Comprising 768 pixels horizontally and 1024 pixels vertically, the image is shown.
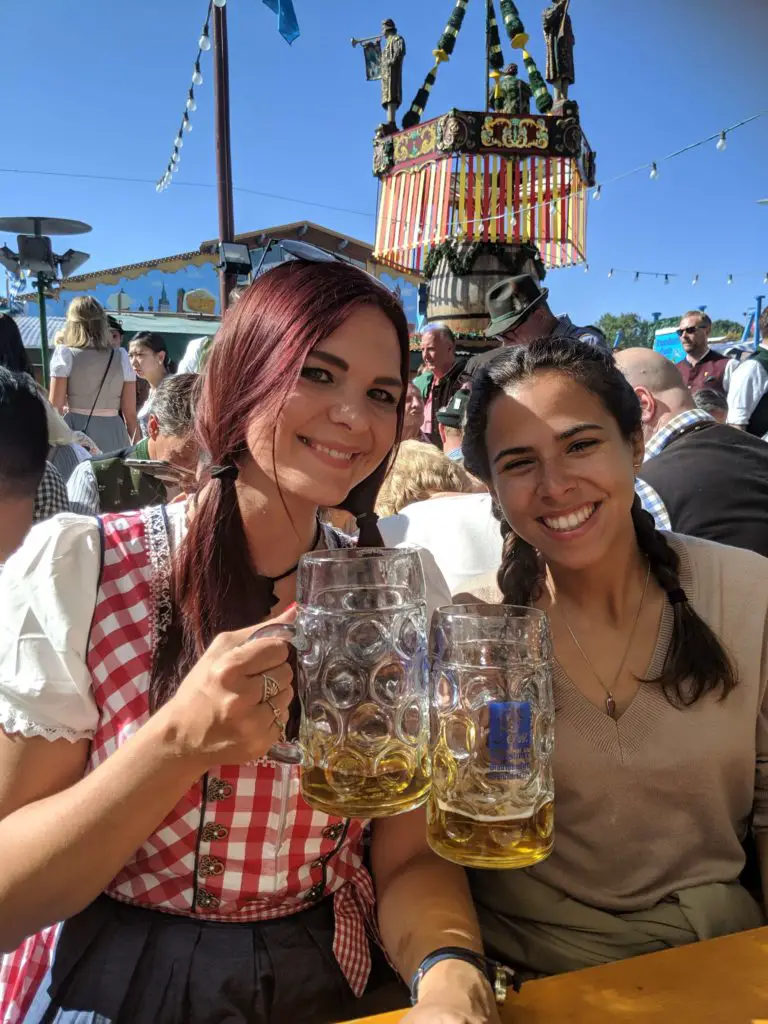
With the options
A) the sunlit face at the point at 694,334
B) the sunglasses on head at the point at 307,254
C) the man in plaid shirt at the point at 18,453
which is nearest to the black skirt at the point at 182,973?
the sunglasses on head at the point at 307,254

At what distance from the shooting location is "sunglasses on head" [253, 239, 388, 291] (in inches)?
49.6

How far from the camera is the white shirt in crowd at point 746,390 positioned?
6.11 m

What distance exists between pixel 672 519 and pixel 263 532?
5.40 feet

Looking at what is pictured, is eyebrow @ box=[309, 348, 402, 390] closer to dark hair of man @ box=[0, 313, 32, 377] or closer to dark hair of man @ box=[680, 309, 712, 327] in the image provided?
dark hair of man @ box=[0, 313, 32, 377]

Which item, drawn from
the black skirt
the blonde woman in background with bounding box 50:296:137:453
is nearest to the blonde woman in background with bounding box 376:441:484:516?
the black skirt

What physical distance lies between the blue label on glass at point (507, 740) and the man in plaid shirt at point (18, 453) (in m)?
1.51

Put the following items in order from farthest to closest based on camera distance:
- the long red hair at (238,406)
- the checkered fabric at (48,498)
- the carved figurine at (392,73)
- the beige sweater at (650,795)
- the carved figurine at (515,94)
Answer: the carved figurine at (392,73)
the carved figurine at (515,94)
the checkered fabric at (48,498)
the beige sweater at (650,795)
the long red hair at (238,406)

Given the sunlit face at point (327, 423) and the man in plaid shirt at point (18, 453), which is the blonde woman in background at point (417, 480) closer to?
the man in plaid shirt at point (18, 453)

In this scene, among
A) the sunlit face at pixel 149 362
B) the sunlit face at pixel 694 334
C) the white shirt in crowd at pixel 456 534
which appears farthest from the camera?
the sunlit face at pixel 694 334

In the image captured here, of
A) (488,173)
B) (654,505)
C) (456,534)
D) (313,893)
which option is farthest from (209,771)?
(488,173)

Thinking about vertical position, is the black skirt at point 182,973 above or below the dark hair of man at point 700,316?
below

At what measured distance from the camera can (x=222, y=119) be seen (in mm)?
6707

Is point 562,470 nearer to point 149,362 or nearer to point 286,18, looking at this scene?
point 149,362

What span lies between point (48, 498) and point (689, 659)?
176 centimetres
